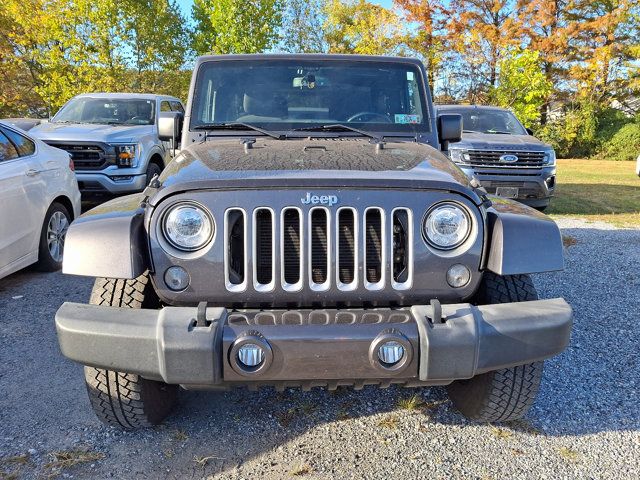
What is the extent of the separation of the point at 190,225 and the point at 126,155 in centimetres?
626

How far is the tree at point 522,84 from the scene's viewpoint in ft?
52.5

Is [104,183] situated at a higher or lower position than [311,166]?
lower

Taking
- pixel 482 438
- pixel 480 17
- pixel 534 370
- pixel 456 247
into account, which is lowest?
pixel 482 438

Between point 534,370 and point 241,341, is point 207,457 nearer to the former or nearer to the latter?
point 241,341

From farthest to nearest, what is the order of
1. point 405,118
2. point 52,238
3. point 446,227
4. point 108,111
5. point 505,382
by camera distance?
point 108,111 → point 52,238 → point 405,118 → point 505,382 → point 446,227

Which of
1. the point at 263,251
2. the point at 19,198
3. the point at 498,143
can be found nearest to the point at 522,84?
the point at 498,143

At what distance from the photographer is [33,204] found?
16.5 feet

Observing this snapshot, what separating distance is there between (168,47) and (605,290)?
20.5 metres

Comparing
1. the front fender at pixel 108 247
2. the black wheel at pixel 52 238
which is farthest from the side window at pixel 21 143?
the front fender at pixel 108 247

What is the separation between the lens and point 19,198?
4.77 m

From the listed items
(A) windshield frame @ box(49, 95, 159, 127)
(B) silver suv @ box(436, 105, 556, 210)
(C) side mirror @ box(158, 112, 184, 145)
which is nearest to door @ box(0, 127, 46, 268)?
(C) side mirror @ box(158, 112, 184, 145)

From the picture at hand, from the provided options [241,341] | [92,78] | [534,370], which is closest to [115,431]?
[241,341]

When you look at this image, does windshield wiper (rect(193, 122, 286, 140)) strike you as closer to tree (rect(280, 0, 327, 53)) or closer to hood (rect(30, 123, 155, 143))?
hood (rect(30, 123, 155, 143))

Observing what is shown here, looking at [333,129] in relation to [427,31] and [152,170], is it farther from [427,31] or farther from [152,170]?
[427,31]
